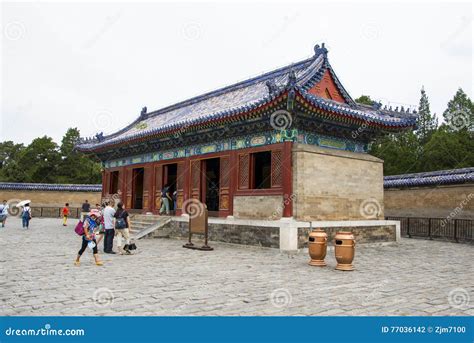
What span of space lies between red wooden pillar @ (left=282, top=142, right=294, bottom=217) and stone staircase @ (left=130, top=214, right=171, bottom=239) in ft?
19.3

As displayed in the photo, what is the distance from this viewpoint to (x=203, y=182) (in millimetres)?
15500

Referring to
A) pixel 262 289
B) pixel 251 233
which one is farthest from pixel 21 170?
pixel 262 289

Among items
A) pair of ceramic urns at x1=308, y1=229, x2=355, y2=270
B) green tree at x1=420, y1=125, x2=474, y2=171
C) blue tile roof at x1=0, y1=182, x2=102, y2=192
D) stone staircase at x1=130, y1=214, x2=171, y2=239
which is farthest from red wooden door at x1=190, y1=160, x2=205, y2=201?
green tree at x1=420, y1=125, x2=474, y2=171

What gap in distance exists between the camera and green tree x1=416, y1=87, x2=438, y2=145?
122ft

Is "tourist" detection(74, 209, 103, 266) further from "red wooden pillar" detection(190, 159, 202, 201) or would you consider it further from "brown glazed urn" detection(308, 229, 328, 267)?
"red wooden pillar" detection(190, 159, 202, 201)

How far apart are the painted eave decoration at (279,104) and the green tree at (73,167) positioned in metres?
19.7

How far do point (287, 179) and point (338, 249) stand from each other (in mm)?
A: 3845

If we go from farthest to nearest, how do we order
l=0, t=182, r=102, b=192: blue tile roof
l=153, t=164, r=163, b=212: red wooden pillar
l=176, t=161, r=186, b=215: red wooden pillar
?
l=0, t=182, r=102, b=192: blue tile roof
l=153, t=164, r=163, b=212: red wooden pillar
l=176, t=161, r=186, b=215: red wooden pillar

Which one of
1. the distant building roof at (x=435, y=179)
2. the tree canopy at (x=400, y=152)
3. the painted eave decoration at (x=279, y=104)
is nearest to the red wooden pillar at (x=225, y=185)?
the painted eave decoration at (x=279, y=104)

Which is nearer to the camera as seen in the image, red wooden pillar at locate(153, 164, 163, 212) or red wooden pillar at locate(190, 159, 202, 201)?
→ red wooden pillar at locate(190, 159, 202, 201)


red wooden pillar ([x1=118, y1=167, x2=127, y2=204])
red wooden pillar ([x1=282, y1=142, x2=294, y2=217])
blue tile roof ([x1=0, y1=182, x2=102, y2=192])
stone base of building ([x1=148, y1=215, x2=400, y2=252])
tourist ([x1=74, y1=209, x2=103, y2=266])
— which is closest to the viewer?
tourist ([x1=74, y1=209, x2=103, y2=266])

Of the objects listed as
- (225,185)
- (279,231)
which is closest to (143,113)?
(225,185)

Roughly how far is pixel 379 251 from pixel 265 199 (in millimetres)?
3851

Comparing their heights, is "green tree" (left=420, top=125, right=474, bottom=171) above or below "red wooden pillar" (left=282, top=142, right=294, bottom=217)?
above
